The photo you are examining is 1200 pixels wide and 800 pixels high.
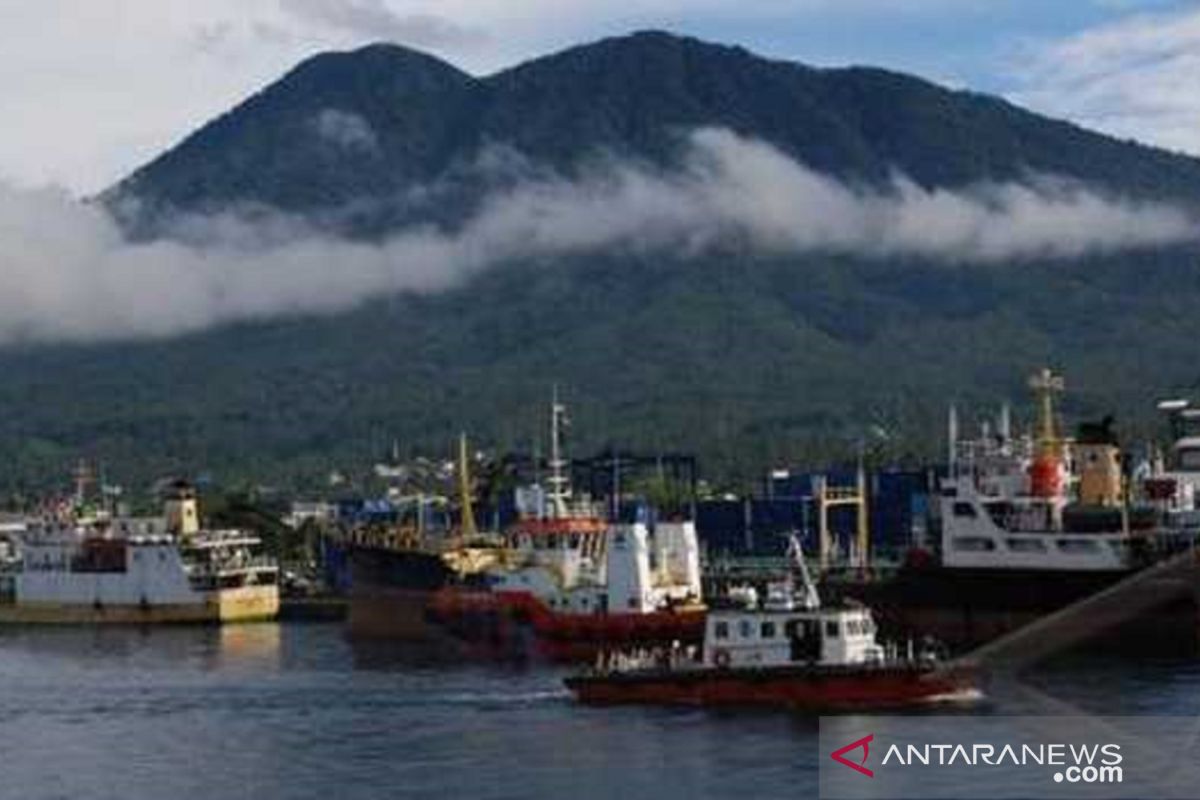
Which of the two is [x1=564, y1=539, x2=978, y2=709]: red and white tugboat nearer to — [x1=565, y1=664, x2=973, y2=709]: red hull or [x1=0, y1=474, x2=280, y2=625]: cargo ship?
[x1=565, y1=664, x2=973, y2=709]: red hull

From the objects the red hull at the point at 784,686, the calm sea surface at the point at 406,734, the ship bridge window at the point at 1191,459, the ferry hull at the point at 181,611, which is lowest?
the calm sea surface at the point at 406,734

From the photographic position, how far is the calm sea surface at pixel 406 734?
44125 mm

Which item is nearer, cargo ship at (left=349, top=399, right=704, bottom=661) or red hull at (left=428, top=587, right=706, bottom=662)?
red hull at (left=428, top=587, right=706, bottom=662)

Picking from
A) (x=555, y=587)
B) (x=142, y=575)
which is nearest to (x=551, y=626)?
(x=555, y=587)

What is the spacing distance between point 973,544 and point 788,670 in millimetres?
26465

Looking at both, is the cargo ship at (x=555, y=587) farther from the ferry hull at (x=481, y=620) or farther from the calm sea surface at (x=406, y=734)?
the calm sea surface at (x=406, y=734)

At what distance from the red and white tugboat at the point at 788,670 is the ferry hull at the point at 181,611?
48.1m

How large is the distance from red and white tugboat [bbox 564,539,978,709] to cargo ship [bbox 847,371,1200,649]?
66.8 ft

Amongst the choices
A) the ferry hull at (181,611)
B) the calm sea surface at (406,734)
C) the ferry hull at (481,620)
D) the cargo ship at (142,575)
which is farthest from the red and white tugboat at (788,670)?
the cargo ship at (142,575)

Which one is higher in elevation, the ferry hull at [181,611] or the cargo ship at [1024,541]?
the cargo ship at [1024,541]

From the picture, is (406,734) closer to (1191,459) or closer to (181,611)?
(1191,459)

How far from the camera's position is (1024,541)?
76.0 metres

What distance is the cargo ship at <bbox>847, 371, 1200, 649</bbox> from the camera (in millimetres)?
74062

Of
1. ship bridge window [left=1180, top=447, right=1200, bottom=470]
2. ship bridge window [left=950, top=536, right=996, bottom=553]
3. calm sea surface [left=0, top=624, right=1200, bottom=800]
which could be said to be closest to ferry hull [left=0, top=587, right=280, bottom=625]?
calm sea surface [left=0, top=624, right=1200, bottom=800]
